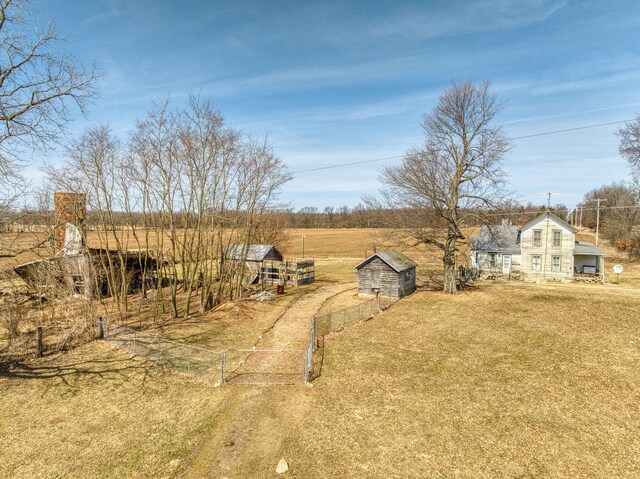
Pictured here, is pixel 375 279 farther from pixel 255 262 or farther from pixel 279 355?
pixel 279 355

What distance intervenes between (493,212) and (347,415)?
23.3m

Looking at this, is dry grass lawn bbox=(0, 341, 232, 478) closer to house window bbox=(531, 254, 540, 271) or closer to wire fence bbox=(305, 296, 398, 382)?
wire fence bbox=(305, 296, 398, 382)

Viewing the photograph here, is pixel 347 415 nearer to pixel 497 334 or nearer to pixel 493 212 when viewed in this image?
pixel 497 334

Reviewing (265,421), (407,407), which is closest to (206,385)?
(265,421)

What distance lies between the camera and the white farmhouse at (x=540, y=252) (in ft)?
116

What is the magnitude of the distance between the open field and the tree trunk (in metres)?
9.60

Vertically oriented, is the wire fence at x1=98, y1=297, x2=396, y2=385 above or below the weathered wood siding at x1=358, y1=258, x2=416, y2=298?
below

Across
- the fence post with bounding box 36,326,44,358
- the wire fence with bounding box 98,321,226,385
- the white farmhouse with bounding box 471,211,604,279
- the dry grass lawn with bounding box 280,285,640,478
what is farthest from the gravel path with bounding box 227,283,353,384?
the white farmhouse with bounding box 471,211,604,279

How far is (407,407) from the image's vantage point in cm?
1248

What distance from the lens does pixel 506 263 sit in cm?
3794

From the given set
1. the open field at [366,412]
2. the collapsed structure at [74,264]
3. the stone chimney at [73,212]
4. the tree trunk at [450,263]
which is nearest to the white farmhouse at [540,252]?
the tree trunk at [450,263]

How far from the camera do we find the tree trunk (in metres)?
29.4

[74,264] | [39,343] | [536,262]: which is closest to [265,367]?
[39,343]

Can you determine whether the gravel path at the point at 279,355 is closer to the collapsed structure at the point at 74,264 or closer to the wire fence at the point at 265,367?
the wire fence at the point at 265,367
